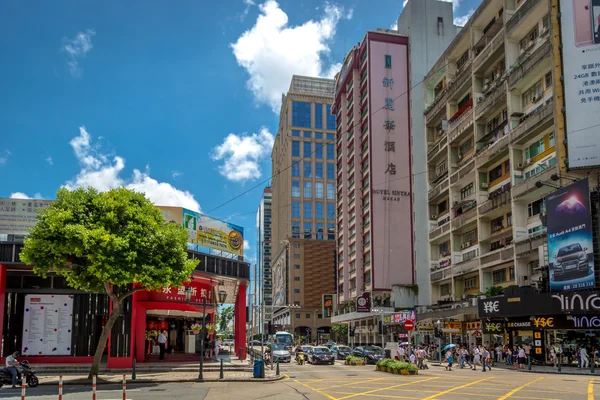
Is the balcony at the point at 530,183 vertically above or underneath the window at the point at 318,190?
underneath

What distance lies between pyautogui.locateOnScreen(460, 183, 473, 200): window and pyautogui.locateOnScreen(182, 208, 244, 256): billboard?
23526mm

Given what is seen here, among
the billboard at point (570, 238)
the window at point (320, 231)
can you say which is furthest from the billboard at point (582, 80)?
the window at point (320, 231)

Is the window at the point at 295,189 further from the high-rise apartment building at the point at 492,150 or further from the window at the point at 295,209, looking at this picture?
the high-rise apartment building at the point at 492,150

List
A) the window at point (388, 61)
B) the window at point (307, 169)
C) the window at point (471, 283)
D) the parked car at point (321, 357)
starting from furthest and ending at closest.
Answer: the window at point (307, 169)
the window at point (388, 61)
the window at point (471, 283)
the parked car at point (321, 357)

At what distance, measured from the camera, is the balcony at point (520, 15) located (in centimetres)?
4222

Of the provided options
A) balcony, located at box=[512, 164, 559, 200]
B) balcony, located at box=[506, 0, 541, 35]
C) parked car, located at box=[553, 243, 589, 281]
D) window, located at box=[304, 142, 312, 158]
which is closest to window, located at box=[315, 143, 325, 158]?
window, located at box=[304, 142, 312, 158]

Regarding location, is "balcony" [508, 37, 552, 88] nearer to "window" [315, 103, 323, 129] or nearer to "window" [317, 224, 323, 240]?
"window" [317, 224, 323, 240]

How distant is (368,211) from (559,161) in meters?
35.6

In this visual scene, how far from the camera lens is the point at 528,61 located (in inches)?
1651

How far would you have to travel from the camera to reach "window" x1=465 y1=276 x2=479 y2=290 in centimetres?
5203

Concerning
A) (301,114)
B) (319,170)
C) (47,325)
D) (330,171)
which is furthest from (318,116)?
(47,325)

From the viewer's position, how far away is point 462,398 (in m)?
18.4

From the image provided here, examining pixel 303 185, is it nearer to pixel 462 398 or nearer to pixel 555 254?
pixel 555 254

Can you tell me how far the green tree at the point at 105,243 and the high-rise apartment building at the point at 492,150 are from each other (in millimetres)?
25790
